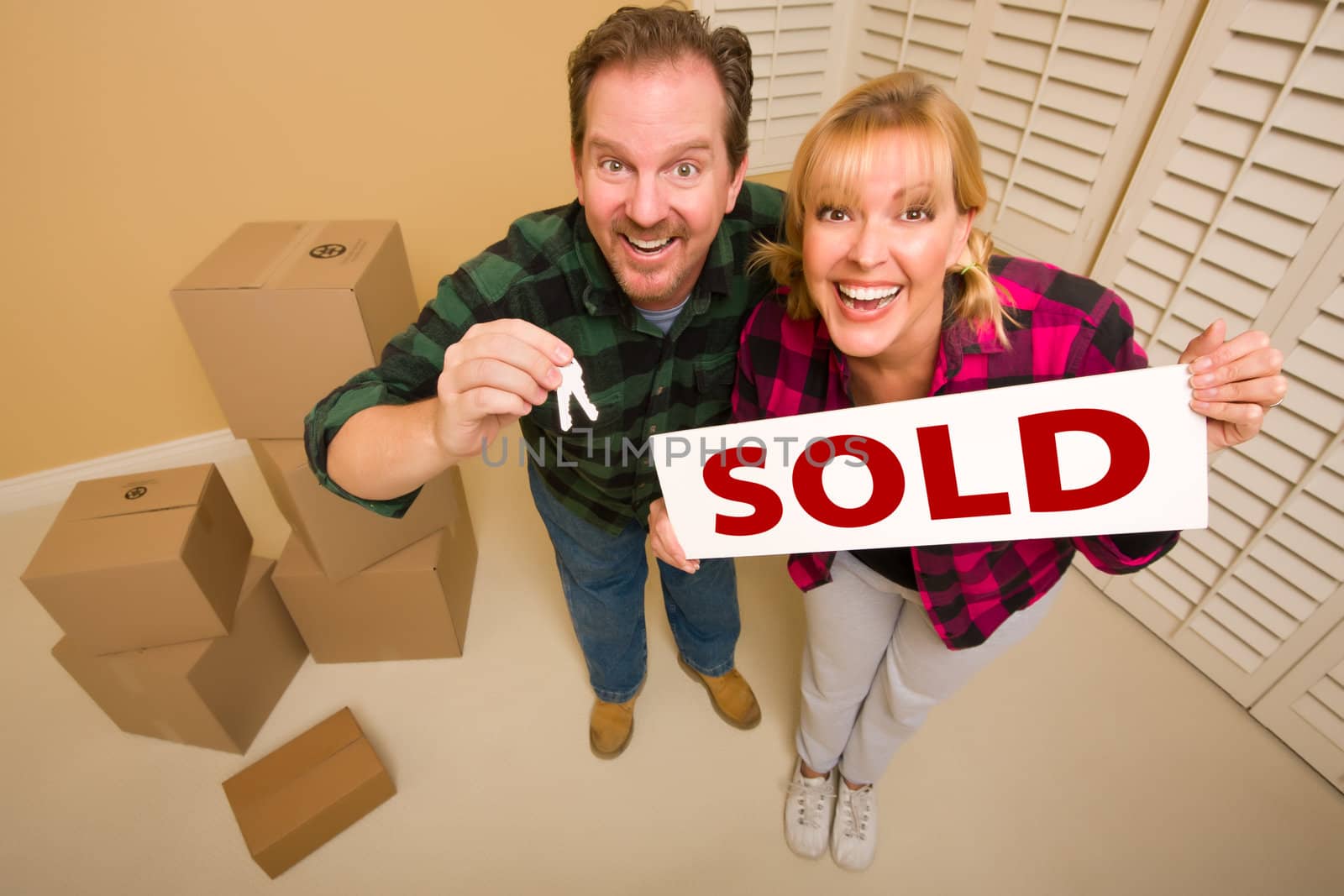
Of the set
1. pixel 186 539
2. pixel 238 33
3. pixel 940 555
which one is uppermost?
pixel 238 33

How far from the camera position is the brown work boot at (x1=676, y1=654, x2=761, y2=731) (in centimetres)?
158

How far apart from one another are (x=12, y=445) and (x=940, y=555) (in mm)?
2552

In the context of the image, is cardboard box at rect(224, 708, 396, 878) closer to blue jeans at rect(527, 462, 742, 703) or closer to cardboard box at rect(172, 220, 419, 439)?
blue jeans at rect(527, 462, 742, 703)

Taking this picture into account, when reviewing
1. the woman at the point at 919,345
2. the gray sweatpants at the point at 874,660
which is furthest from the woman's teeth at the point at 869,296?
the gray sweatpants at the point at 874,660

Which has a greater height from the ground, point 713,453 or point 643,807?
point 713,453

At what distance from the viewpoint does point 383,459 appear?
860mm

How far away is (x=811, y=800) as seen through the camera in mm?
1410

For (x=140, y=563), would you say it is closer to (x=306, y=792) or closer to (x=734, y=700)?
(x=306, y=792)

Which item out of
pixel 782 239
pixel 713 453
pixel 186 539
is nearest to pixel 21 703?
pixel 186 539

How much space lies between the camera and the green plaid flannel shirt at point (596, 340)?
0.95 metres

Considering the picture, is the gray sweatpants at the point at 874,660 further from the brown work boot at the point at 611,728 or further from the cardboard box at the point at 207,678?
the cardboard box at the point at 207,678

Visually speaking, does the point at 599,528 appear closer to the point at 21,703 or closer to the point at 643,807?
the point at 643,807

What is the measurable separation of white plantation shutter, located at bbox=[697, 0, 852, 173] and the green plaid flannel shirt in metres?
1.27

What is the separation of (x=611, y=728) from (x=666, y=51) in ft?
4.31
